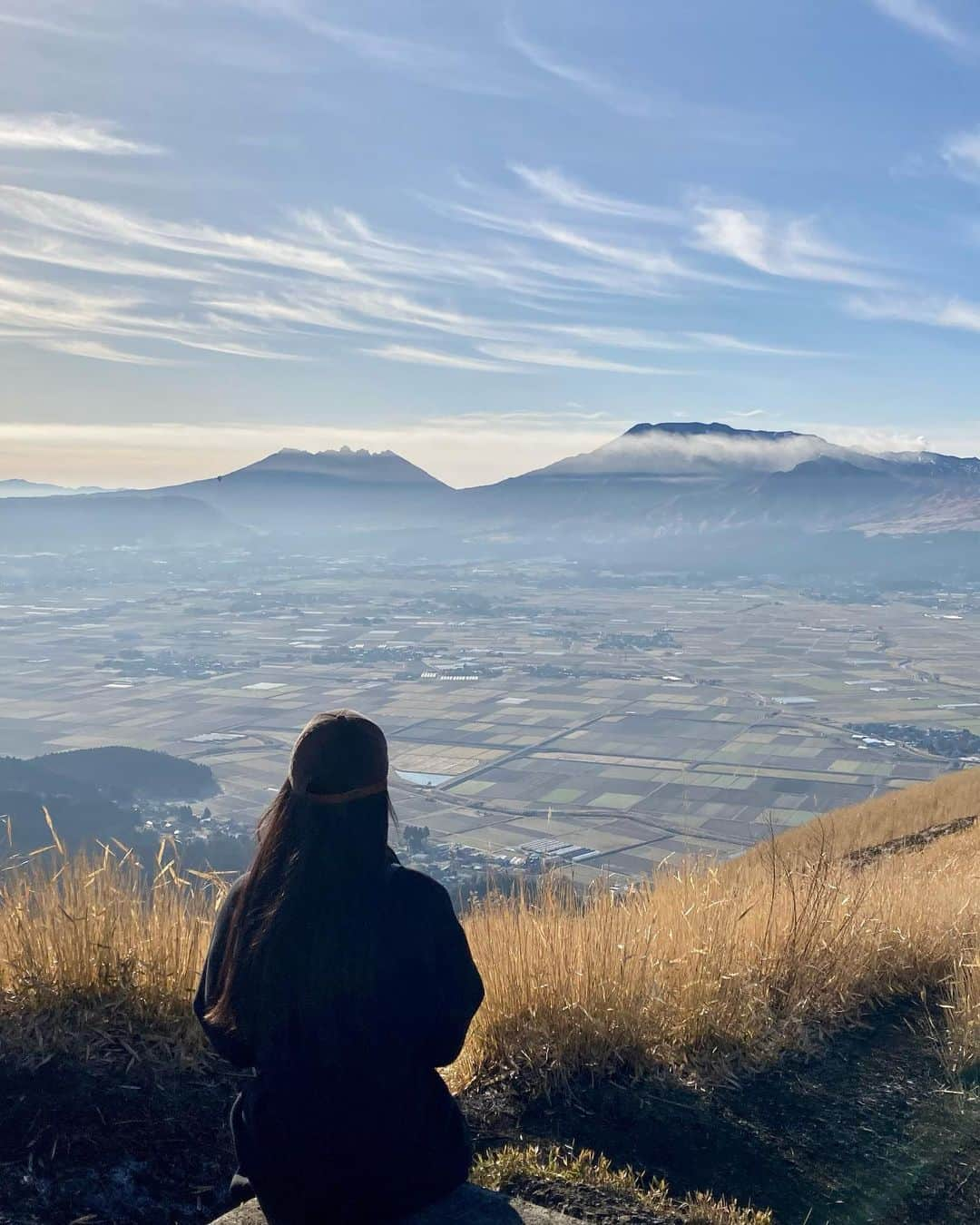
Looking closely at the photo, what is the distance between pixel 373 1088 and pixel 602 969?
185 centimetres

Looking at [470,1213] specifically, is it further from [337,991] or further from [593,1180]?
[337,991]

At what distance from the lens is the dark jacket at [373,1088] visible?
8.08ft

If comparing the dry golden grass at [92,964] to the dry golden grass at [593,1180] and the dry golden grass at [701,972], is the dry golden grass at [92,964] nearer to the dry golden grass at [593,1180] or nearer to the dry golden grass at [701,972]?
the dry golden grass at [701,972]

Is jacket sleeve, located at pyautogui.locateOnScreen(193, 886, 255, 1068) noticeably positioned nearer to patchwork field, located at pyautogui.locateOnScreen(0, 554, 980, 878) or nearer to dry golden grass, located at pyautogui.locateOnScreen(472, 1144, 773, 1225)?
dry golden grass, located at pyautogui.locateOnScreen(472, 1144, 773, 1225)

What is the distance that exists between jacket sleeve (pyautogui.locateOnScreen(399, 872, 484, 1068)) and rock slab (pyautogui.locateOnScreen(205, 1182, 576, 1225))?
0.44m

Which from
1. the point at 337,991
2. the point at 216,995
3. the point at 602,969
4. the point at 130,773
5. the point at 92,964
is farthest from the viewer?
the point at 130,773

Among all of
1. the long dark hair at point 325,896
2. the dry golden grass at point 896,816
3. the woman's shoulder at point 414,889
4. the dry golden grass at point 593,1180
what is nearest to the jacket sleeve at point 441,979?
the woman's shoulder at point 414,889

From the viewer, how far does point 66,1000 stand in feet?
12.6

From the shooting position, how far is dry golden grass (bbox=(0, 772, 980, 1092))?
153 inches

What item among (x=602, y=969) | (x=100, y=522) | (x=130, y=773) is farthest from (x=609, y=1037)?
(x=100, y=522)

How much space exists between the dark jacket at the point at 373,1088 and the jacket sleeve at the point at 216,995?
0.04m

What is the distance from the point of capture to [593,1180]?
3174mm

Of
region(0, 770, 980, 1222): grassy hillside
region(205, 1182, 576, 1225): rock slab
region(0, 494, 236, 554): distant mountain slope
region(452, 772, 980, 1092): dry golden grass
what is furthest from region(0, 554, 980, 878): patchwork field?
region(0, 494, 236, 554): distant mountain slope

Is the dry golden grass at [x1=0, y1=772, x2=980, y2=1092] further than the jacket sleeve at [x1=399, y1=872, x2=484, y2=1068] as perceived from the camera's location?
Yes
